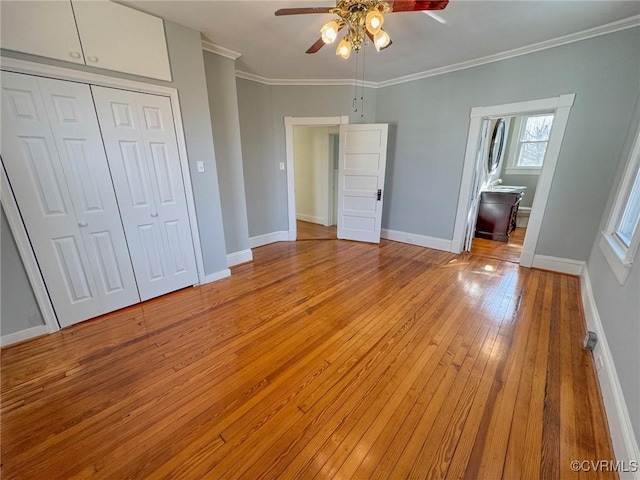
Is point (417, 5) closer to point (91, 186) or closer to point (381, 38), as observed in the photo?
point (381, 38)

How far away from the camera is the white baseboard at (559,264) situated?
122 inches

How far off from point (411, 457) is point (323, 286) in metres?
1.85

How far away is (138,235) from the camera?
2.46 metres

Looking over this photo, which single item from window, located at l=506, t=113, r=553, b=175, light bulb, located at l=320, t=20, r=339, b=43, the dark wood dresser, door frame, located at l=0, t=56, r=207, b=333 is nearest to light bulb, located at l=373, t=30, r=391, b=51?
light bulb, located at l=320, t=20, r=339, b=43

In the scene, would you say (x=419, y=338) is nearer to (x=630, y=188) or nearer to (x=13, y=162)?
(x=630, y=188)

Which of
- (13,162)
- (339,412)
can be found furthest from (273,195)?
(339,412)

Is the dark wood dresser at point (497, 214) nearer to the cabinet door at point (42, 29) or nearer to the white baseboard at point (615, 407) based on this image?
the white baseboard at point (615, 407)

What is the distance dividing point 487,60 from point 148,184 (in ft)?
14.0

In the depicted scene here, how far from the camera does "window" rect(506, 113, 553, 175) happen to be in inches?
217

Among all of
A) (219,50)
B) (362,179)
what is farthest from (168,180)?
(362,179)

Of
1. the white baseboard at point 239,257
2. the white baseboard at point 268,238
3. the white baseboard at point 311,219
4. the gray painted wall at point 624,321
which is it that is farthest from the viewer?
the white baseboard at point 311,219

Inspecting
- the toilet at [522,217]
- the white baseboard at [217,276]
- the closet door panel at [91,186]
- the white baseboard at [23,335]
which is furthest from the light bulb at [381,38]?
the toilet at [522,217]

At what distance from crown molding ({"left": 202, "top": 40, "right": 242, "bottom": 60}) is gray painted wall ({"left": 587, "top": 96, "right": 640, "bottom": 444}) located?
13.5ft

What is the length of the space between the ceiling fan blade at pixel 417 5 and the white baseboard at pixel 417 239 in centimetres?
316
